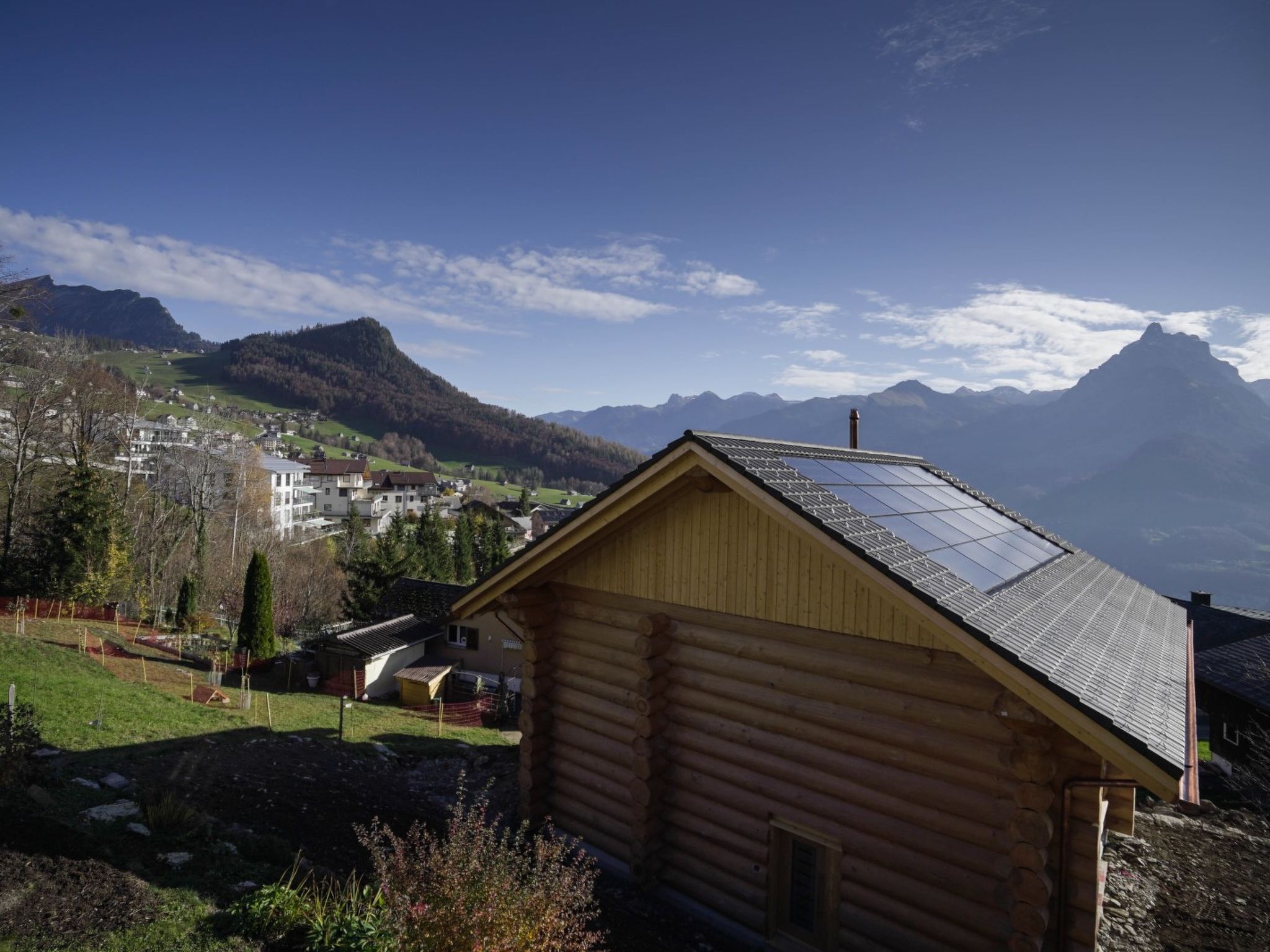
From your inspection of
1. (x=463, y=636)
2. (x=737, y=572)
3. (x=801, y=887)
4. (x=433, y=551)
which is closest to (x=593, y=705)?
(x=737, y=572)

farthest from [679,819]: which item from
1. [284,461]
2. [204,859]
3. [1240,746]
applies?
[284,461]

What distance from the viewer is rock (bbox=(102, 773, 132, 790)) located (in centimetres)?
1054

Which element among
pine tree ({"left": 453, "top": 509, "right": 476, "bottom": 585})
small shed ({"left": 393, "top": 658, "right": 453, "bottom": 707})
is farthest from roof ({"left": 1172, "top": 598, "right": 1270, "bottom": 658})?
pine tree ({"left": 453, "top": 509, "right": 476, "bottom": 585})

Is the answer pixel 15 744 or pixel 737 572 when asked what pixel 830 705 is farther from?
pixel 15 744

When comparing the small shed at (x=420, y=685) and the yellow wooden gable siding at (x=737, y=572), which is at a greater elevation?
the yellow wooden gable siding at (x=737, y=572)

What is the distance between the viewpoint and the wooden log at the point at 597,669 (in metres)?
10.9

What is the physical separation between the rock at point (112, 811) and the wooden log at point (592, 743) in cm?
624

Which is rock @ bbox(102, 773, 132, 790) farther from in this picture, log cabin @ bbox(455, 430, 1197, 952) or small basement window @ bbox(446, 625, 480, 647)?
small basement window @ bbox(446, 625, 480, 647)

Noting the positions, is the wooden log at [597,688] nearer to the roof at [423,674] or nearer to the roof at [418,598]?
the roof at [423,674]

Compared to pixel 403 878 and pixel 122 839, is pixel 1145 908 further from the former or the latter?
pixel 122 839

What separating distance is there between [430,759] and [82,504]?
23.4 m

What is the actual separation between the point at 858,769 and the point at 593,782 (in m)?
4.84

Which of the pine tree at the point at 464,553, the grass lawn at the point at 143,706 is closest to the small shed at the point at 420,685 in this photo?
the grass lawn at the point at 143,706

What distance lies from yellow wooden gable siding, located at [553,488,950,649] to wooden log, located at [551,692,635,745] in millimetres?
2260
